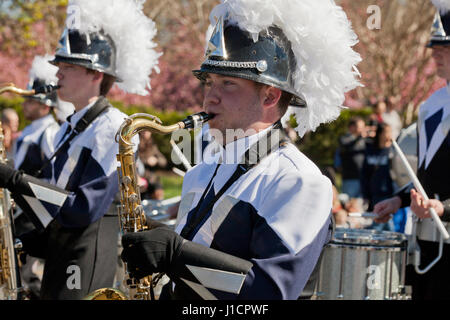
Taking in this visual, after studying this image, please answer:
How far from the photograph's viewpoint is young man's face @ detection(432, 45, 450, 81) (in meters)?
4.37

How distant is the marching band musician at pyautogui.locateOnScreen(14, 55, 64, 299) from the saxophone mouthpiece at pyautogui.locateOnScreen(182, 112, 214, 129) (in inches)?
159

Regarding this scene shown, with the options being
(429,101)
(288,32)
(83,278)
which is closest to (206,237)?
(288,32)

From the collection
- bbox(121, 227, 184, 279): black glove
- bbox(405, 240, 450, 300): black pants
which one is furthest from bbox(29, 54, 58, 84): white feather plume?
bbox(121, 227, 184, 279): black glove

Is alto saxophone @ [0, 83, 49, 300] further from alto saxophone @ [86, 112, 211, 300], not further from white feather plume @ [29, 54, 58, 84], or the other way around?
white feather plume @ [29, 54, 58, 84]

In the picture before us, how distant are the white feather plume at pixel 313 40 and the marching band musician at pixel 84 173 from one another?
1.66 meters

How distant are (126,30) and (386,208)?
227 cm

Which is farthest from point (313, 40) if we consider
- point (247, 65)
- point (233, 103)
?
point (233, 103)

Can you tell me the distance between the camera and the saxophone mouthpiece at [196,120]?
8.89 feet

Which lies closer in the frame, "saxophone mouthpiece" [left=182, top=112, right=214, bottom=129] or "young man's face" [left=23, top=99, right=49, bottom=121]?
"saxophone mouthpiece" [left=182, top=112, right=214, bottom=129]

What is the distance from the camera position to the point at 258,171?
2.68m

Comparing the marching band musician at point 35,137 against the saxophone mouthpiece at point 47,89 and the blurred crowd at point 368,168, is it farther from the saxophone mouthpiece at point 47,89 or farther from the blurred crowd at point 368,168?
the blurred crowd at point 368,168

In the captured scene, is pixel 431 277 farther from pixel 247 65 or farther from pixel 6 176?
pixel 6 176

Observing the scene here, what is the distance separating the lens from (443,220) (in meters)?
3.97
